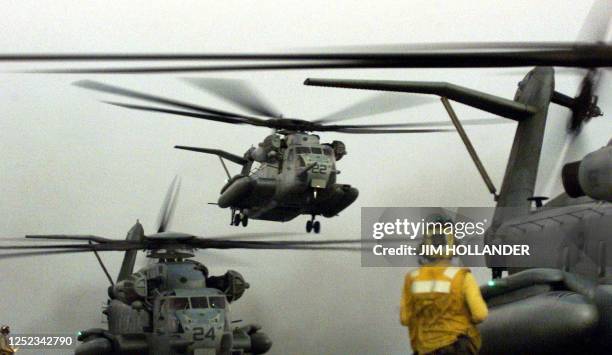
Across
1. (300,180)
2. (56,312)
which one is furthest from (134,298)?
(56,312)

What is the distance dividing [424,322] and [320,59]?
8.69ft

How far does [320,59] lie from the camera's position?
4133 mm

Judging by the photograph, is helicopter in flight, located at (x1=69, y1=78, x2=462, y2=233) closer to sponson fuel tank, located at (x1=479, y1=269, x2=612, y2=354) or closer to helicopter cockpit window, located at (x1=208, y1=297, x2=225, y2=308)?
helicopter cockpit window, located at (x1=208, y1=297, x2=225, y2=308)

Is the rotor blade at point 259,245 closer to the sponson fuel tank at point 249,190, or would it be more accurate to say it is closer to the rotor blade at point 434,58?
the sponson fuel tank at point 249,190

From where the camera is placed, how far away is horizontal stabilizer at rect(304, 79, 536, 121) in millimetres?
14375

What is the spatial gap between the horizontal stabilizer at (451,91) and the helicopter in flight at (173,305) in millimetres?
3808

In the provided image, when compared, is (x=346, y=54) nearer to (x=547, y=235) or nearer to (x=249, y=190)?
(x=547, y=235)

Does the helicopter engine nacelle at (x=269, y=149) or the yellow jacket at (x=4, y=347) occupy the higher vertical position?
the helicopter engine nacelle at (x=269, y=149)

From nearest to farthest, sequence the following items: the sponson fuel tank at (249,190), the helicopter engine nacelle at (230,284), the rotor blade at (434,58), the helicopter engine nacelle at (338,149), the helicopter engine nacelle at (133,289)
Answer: the rotor blade at (434,58)
the helicopter engine nacelle at (133,289)
the helicopter engine nacelle at (230,284)
the sponson fuel tank at (249,190)
the helicopter engine nacelle at (338,149)

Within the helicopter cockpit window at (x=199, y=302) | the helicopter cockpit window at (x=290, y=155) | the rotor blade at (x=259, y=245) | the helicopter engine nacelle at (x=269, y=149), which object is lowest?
the helicopter cockpit window at (x=199, y=302)

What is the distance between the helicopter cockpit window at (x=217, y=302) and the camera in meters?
18.4

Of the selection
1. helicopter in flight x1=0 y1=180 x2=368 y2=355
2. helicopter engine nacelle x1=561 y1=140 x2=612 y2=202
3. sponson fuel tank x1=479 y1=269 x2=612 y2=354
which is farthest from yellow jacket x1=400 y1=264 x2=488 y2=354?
helicopter in flight x1=0 y1=180 x2=368 y2=355

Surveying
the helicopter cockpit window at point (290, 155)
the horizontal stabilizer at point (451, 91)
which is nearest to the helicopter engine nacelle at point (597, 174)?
→ the horizontal stabilizer at point (451, 91)

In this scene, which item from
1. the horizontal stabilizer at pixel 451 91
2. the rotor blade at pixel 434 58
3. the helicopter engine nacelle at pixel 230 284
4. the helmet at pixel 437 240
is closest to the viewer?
the rotor blade at pixel 434 58
